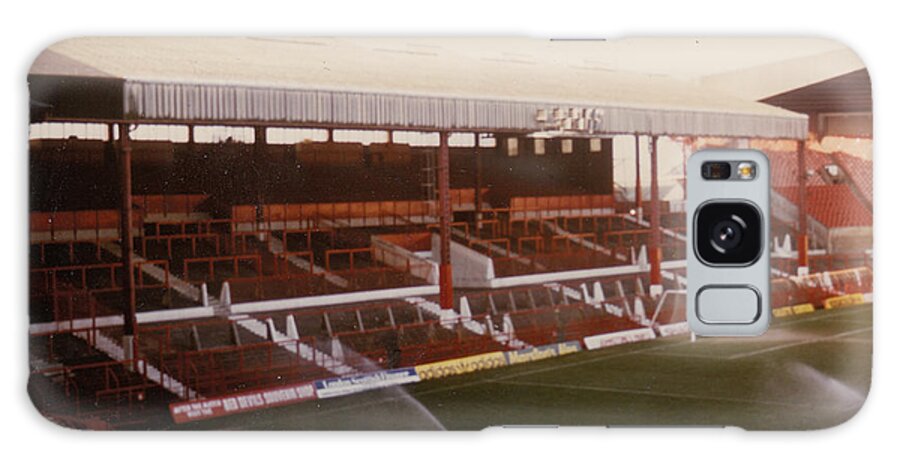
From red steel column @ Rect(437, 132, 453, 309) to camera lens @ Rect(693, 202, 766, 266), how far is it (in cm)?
97

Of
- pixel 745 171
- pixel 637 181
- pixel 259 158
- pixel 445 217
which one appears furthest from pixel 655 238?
pixel 259 158

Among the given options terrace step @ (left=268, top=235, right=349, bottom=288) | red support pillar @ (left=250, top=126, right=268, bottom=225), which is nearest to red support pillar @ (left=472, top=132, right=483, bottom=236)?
terrace step @ (left=268, top=235, right=349, bottom=288)

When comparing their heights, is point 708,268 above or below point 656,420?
above

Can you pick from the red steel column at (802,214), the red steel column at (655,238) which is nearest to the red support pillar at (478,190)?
the red steel column at (655,238)

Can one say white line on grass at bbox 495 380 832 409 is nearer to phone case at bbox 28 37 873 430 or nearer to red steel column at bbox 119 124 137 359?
phone case at bbox 28 37 873 430

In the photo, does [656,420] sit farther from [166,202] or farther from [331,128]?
[166,202]

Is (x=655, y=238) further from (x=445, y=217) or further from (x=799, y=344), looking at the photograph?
(x=445, y=217)

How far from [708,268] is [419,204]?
116cm

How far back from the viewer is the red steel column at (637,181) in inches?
219

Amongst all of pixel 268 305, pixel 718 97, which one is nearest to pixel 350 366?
pixel 268 305

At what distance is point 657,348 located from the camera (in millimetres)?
5520

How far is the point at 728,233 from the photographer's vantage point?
5.54 metres

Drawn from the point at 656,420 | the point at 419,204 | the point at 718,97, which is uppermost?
the point at 718,97

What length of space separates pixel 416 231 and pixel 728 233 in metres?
1.23
